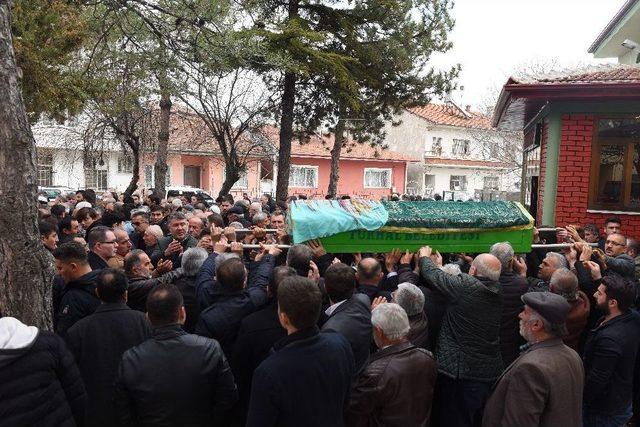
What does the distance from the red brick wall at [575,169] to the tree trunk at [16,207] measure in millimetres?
7935

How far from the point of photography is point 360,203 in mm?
6035

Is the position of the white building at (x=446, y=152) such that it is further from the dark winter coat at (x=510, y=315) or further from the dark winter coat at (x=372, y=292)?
the dark winter coat at (x=372, y=292)

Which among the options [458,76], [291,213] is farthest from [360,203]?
[458,76]

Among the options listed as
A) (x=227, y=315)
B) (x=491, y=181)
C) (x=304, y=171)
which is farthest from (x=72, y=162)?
(x=491, y=181)

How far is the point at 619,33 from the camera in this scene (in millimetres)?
14750

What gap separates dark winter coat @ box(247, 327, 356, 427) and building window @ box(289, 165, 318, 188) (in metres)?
34.3

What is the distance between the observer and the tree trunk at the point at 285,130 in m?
16.1

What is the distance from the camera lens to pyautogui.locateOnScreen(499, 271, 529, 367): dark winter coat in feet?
15.2

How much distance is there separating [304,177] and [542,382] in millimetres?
34678

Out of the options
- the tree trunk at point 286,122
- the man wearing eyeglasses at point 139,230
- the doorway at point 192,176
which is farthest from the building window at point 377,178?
the man wearing eyeglasses at point 139,230

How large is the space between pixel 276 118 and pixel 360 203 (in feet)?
41.4

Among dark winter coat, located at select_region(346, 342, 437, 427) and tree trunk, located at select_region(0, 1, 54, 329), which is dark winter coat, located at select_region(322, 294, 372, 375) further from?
tree trunk, located at select_region(0, 1, 54, 329)

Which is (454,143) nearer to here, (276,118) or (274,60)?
(276,118)

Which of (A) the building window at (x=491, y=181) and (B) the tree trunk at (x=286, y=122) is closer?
(B) the tree trunk at (x=286, y=122)
